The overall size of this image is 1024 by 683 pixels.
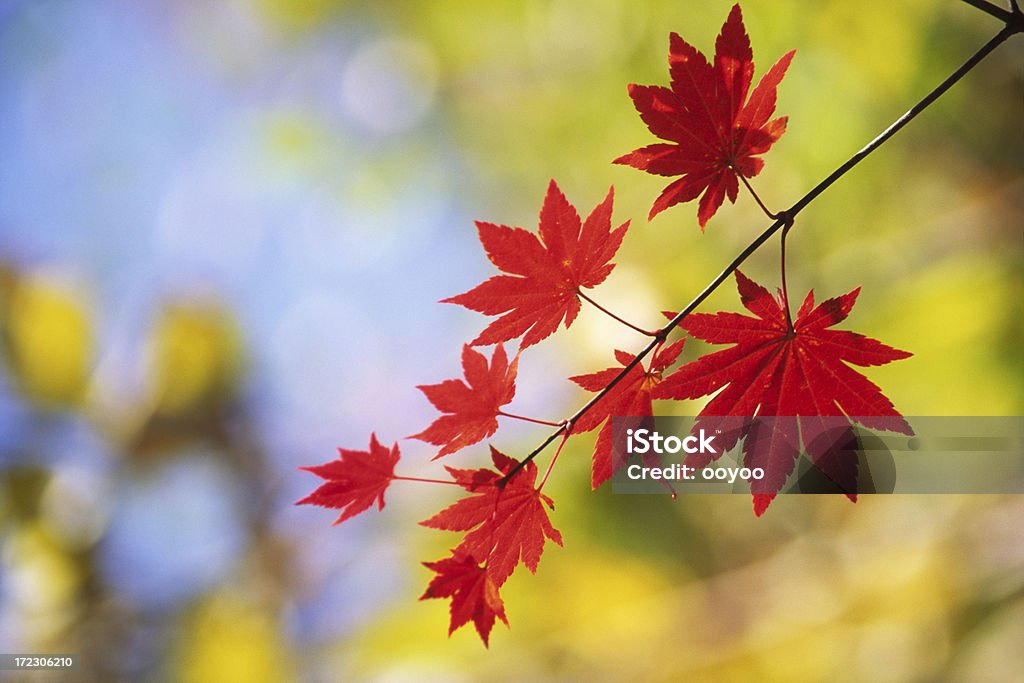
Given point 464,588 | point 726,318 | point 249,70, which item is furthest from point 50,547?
point 726,318

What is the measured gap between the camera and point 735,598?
194cm

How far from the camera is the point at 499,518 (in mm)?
560

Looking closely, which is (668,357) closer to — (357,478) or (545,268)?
(545,268)

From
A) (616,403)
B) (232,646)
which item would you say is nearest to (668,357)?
(616,403)

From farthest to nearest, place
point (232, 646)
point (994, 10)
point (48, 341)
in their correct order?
point (48, 341) < point (232, 646) < point (994, 10)

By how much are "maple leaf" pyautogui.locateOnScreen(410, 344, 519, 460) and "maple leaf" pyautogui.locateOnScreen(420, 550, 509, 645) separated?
0.10 metres

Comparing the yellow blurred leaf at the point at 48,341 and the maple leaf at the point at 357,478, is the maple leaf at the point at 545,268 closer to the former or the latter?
the maple leaf at the point at 357,478

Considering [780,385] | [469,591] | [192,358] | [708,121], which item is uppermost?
[192,358]

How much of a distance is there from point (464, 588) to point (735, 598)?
165 centimetres

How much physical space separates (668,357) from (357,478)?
0.29 m

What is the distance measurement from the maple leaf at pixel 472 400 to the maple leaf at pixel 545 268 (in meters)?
0.04

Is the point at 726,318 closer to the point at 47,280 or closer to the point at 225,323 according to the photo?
the point at 225,323

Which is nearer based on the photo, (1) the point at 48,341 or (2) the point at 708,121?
(2) the point at 708,121

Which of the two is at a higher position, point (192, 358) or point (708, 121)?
point (192, 358)
